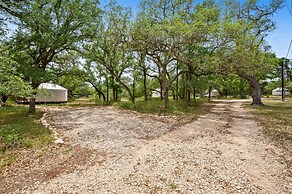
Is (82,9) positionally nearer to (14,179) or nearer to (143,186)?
(14,179)

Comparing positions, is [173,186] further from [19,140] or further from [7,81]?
[7,81]

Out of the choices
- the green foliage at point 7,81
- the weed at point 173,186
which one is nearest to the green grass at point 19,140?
the green foliage at point 7,81

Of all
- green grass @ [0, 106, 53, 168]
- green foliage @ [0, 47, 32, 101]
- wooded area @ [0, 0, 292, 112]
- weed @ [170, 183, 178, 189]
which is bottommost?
weed @ [170, 183, 178, 189]

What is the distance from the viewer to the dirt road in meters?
3.04

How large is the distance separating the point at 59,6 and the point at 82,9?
1233 mm

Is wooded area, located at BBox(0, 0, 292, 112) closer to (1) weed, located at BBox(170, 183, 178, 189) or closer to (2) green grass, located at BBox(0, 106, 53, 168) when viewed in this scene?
(2) green grass, located at BBox(0, 106, 53, 168)

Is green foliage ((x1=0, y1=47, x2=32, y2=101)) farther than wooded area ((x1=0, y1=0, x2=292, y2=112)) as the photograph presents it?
No

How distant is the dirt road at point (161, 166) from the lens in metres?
3.04

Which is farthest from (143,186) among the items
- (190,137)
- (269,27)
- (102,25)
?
(269,27)

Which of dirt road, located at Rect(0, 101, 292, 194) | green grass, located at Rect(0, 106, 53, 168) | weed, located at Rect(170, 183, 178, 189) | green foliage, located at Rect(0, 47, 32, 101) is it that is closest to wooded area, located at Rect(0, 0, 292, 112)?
green grass, located at Rect(0, 106, 53, 168)

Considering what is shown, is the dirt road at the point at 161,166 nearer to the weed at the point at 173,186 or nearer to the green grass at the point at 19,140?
the weed at the point at 173,186

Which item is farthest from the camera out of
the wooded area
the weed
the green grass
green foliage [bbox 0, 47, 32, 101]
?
the wooded area

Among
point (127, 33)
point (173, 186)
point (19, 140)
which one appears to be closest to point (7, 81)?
point (19, 140)

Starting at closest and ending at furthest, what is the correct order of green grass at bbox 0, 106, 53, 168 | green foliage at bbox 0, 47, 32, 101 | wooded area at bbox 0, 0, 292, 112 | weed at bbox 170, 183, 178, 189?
weed at bbox 170, 183, 178, 189
green grass at bbox 0, 106, 53, 168
green foliage at bbox 0, 47, 32, 101
wooded area at bbox 0, 0, 292, 112
